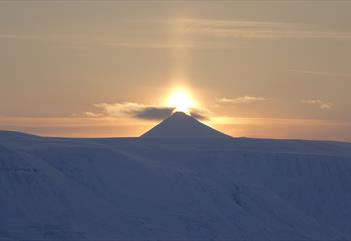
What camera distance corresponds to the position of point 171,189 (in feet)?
528

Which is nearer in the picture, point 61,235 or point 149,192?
point 61,235

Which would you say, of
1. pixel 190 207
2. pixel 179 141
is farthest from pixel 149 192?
pixel 179 141

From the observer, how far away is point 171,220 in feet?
497

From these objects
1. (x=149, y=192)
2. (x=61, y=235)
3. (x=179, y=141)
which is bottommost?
(x=61, y=235)

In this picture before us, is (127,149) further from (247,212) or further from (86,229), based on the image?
(86,229)

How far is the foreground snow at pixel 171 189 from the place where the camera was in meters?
147

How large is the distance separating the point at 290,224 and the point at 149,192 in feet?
60.7

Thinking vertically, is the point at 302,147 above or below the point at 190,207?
above

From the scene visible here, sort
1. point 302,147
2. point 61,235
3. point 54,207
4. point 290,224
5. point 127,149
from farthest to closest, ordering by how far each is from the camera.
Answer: point 302,147 → point 127,149 → point 290,224 → point 54,207 → point 61,235

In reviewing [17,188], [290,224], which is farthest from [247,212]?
[17,188]

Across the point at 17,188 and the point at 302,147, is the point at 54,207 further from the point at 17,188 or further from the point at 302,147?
the point at 302,147

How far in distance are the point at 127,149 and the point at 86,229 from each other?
35.8 m

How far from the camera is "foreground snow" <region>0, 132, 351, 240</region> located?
14700cm

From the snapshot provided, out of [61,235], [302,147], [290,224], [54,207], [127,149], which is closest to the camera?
[61,235]
